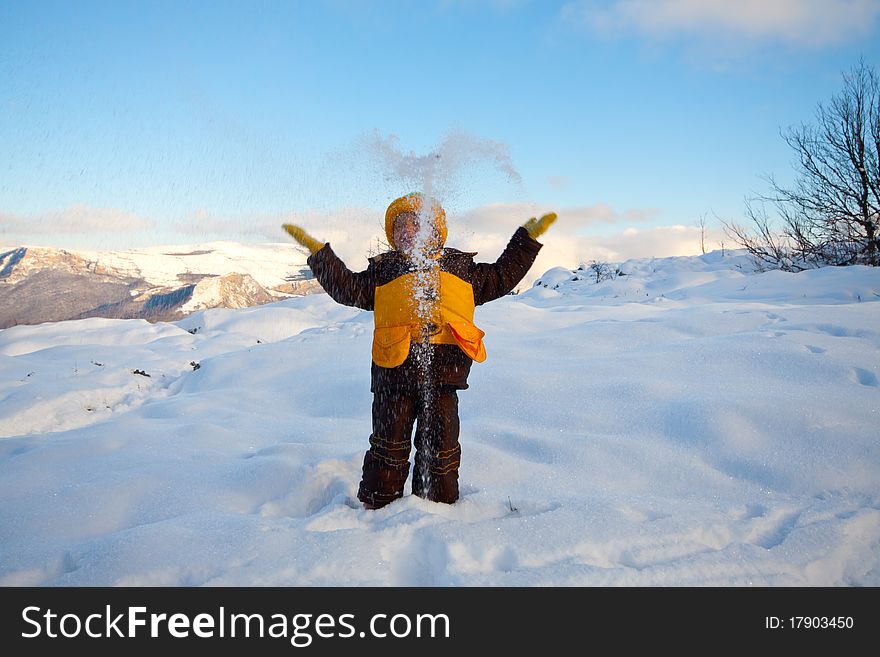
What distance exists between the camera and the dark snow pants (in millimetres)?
1987

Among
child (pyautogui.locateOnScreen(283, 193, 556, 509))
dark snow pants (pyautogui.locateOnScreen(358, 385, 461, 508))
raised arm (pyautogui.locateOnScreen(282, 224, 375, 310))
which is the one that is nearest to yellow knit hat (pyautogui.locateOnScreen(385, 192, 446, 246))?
child (pyautogui.locateOnScreen(283, 193, 556, 509))

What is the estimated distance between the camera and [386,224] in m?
2.12

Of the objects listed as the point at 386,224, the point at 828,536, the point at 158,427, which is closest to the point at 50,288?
the point at 158,427

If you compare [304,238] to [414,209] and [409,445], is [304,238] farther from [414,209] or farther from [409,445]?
[409,445]

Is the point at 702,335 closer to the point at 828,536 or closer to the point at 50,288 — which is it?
the point at 828,536

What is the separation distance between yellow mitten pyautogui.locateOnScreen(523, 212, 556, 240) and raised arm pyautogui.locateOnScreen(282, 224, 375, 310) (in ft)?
2.29

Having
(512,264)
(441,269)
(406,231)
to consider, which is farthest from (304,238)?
(512,264)

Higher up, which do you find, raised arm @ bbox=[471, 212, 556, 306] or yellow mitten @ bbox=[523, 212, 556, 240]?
yellow mitten @ bbox=[523, 212, 556, 240]

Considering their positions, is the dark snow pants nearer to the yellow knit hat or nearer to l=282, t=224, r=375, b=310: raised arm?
l=282, t=224, r=375, b=310: raised arm

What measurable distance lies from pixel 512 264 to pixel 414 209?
48 cm

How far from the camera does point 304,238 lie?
2139 millimetres

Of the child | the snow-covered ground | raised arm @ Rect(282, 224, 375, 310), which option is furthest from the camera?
raised arm @ Rect(282, 224, 375, 310)

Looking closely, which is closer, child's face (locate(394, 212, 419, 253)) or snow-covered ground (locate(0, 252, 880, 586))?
snow-covered ground (locate(0, 252, 880, 586))
